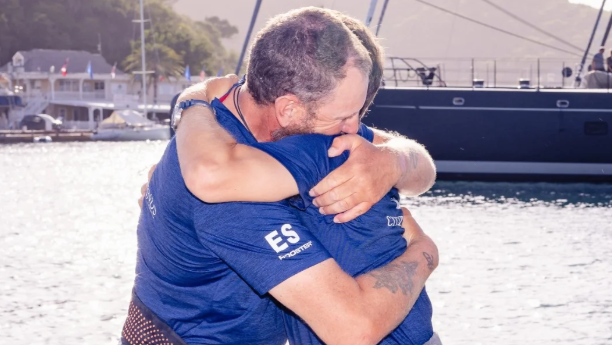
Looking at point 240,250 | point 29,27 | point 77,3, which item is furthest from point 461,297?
point 77,3

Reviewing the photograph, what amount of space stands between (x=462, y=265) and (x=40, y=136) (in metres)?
63.8

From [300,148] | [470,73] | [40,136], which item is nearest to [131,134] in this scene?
[40,136]

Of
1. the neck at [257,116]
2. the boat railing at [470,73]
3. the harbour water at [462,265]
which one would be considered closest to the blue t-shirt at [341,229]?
the neck at [257,116]

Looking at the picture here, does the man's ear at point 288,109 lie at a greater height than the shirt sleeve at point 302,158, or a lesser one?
greater

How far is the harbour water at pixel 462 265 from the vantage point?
425 inches

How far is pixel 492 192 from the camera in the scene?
25062mm

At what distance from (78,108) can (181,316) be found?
97359 mm

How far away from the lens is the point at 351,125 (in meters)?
2.55

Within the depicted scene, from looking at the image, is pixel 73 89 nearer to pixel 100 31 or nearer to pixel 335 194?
pixel 100 31

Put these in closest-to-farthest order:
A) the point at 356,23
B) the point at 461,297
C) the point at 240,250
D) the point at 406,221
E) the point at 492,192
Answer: the point at 240,250, the point at 356,23, the point at 406,221, the point at 461,297, the point at 492,192

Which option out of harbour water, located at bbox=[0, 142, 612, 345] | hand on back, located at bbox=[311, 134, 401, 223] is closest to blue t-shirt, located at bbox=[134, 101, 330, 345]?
hand on back, located at bbox=[311, 134, 401, 223]

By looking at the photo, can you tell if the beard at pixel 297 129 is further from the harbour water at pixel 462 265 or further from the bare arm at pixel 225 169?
the harbour water at pixel 462 265

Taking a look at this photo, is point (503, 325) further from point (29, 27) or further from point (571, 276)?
point (29, 27)

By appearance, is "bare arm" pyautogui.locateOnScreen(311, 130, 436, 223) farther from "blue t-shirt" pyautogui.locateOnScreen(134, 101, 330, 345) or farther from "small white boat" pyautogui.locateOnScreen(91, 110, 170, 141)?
"small white boat" pyautogui.locateOnScreen(91, 110, 170, 141)
